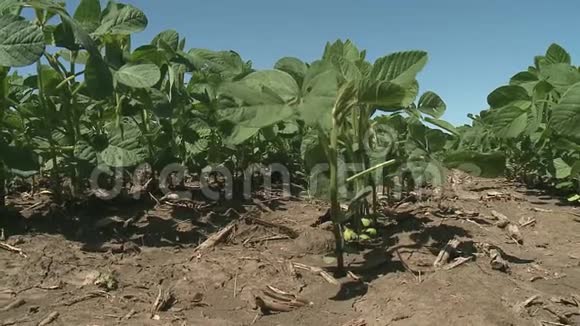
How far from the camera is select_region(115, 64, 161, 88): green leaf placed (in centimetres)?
192

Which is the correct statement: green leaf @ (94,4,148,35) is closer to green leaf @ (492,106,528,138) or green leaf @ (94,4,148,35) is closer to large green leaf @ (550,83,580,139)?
large green leaf @ (550,83,580,139)

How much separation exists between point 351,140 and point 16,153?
117 cm

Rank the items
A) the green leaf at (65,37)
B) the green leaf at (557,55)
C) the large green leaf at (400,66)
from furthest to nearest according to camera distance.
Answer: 1. the green leaf at (557,55)
2. the green leaf at (65,37)
3. the large green leaf at (400,66)

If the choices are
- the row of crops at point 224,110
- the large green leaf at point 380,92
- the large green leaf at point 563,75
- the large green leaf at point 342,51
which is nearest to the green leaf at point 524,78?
the row of crops at point 224,110

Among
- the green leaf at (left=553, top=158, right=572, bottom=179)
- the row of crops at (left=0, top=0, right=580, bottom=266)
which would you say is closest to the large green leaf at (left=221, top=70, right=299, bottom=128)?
the row of crops at (left=0, top=0, right=580, bottom=266)

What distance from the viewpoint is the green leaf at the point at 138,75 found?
1921mm

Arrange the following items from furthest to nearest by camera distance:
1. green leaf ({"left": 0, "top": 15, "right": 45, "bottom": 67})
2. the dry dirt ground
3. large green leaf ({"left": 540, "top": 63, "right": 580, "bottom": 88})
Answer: large green leaf ({"left": 540, "top": 63, "right": 580, "bottom": 88}) → green leaf ({"left": 0, "top": 15, "right": 45, "bottom": 67}) → the dry dirt ground

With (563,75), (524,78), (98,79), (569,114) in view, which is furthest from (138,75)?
(524,78)

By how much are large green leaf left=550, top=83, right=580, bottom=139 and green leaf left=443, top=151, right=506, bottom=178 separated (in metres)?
0.50

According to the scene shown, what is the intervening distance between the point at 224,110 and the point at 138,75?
1.90ft

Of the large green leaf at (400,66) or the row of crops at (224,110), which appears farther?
the large green leaf at (400,66)

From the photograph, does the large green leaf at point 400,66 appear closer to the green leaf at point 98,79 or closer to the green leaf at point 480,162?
the green leaf at point 480,162

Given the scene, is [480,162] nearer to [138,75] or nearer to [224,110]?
[224,110]

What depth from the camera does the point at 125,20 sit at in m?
2.08
